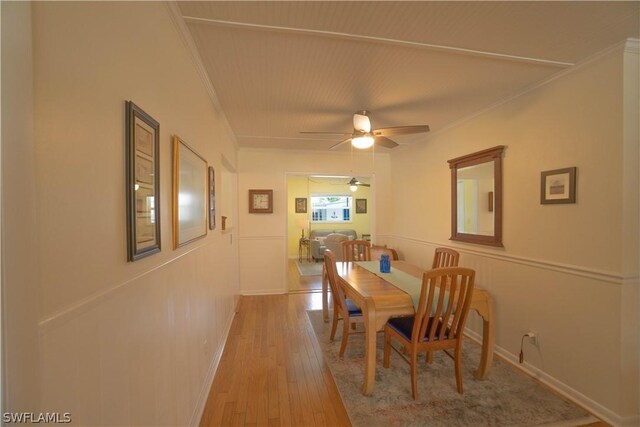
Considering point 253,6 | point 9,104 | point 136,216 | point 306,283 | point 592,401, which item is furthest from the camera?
point 306,283

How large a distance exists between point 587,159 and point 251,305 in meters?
4.09

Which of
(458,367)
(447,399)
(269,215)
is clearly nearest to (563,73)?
(458,367)

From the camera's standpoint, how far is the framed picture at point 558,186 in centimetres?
207

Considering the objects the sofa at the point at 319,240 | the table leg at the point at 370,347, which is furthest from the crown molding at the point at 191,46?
the sofa at the point at 319,240

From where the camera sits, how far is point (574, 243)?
2064 mm

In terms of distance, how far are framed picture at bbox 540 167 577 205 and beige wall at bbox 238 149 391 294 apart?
2984 mm

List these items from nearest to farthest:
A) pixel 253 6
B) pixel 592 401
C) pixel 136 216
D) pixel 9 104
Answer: pixel 9 104 < pixel 136 216 < pixel 253 6 < pixel 592 401

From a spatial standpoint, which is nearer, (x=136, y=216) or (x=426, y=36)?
(x=136, y=216)

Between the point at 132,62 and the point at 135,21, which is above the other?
the point at 135,21

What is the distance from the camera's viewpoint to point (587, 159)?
6.54ft

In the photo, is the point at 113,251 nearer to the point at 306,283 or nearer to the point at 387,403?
the point at 387,403

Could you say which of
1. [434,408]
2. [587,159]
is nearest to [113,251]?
[434,408]

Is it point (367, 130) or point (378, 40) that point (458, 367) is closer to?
point (367, 130)

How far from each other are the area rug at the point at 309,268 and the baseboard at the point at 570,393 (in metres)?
4.01
